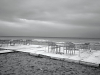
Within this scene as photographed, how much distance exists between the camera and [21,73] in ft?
11.0

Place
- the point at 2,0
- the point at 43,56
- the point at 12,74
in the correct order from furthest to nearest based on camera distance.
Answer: the point at 2,0 < the point at 43,56 < the point at 12,74

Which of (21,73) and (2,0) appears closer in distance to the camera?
(21,73)

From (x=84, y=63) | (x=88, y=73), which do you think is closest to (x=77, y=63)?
(x=84, y=63)

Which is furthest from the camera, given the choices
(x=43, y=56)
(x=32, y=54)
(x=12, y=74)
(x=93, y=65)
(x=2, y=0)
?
(x=2, y=0)

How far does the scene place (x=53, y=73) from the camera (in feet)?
11.1

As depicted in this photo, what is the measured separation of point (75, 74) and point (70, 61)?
1579mm

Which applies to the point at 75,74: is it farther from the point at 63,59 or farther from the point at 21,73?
A: the point at 21,73

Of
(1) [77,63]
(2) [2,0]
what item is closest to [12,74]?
(1) [77,63]

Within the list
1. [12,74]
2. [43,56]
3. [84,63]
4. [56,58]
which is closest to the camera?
[12,74]

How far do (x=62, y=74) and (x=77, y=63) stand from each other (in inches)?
67.4

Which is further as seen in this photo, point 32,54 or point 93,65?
point 32,54

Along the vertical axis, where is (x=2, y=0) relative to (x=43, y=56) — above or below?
above

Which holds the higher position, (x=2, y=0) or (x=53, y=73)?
(x=2, y=0)

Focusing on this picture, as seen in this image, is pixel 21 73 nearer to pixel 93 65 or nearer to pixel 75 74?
pixel 75 74
